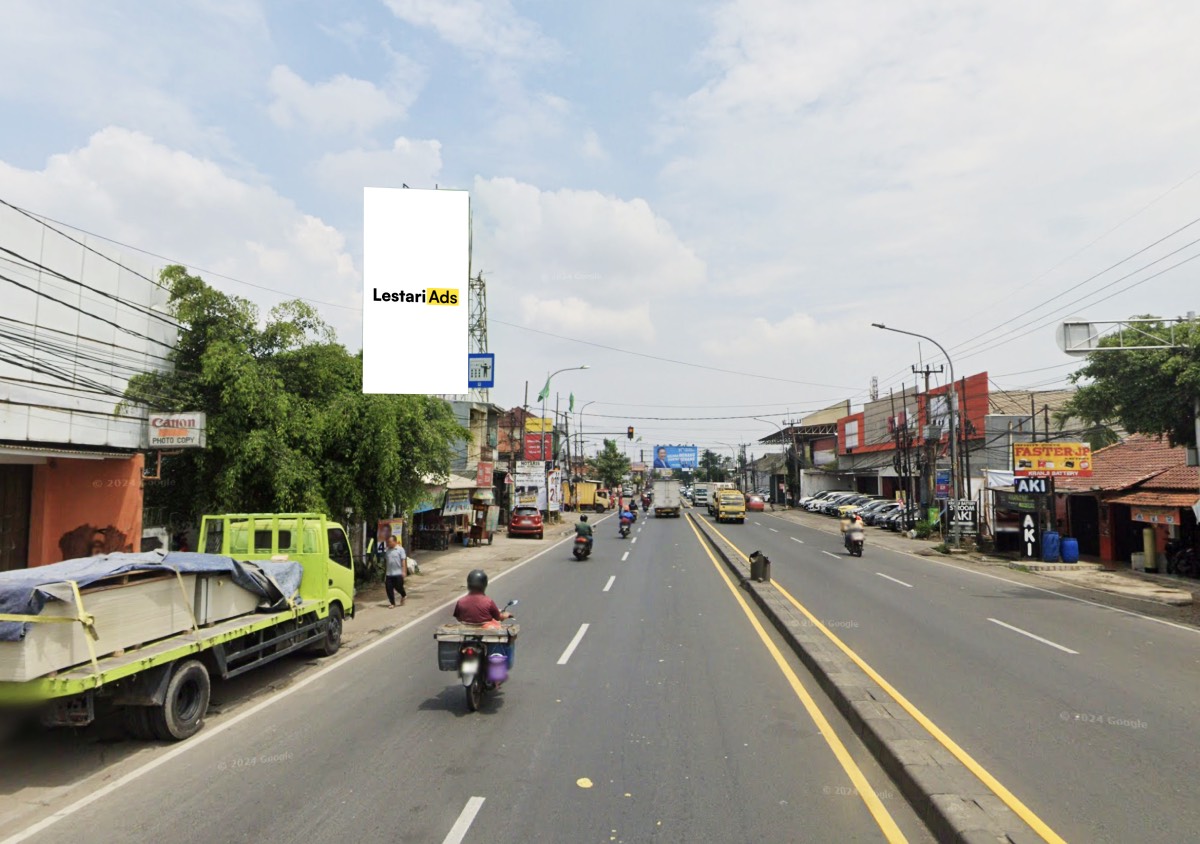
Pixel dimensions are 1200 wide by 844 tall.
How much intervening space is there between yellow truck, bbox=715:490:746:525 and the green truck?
42369 mm

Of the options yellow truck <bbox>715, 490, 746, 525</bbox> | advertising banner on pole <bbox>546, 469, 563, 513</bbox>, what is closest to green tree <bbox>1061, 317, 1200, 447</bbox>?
yellow truck <bbox>715, 490, 746, 525</bbox>

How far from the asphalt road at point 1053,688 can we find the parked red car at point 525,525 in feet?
67.9

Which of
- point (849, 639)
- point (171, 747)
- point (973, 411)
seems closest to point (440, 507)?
point (849, 639)

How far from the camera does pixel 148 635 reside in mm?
7094

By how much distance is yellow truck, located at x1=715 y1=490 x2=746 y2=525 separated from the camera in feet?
168

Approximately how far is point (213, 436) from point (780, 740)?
13.3 metres

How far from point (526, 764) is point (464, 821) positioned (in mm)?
1226

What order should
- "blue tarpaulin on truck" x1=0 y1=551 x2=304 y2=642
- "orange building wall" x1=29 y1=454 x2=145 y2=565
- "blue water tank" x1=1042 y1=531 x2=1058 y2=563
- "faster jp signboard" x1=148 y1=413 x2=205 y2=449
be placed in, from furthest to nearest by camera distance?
"blue water tank" x1=1042 y1=531 x2=1058 y2=563
"faster jp signboard" x1=148 y1=413 x2=205 y2=449
"orange building wall" x1=29 y1=454 x2=145 y2=565
"blue tarpaulin on truck" x1=0 y1=551 x2=304 y2=642

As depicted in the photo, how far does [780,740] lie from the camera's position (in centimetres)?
710

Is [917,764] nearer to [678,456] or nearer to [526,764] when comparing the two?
[526,764]

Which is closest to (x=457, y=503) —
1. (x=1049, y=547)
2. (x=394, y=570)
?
(x=394, y=570)

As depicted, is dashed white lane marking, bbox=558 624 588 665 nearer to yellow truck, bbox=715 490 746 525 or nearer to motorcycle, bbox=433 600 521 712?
motorcycle, bbox=433 600 521 712

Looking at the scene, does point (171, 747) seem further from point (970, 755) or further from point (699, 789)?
point (970, 755)

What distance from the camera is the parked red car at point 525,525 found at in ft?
126
